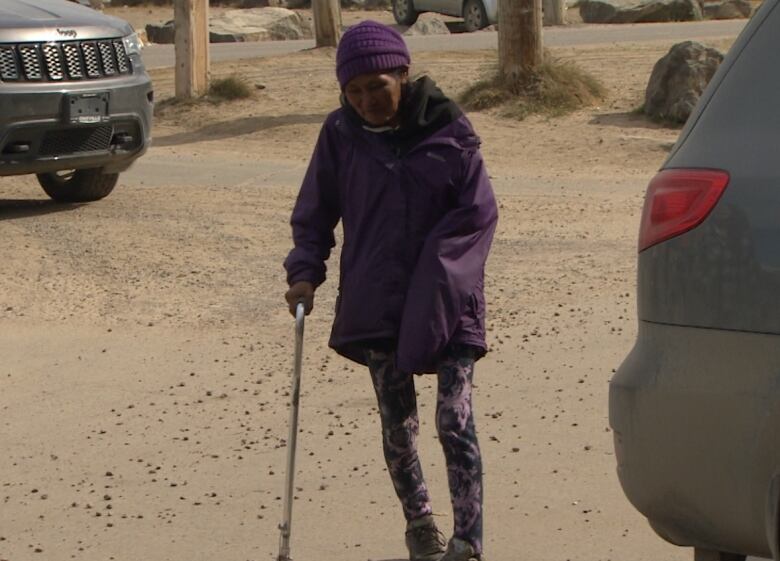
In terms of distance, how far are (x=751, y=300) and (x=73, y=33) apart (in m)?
7.88

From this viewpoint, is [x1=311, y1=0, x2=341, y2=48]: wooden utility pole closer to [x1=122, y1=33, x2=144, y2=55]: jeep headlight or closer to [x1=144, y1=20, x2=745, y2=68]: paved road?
[x1=144, y1=20, x2=745, y2=68]: paved road

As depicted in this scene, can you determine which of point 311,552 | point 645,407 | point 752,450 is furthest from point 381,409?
point 752,450

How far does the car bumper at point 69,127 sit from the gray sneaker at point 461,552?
6316 mm

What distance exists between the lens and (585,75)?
55.8 ft

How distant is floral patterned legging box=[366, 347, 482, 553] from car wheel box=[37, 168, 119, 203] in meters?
7.11

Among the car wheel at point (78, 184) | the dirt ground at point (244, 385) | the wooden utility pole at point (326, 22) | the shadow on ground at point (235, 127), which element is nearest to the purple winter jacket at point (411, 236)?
the dirt ground at point (244, 385)

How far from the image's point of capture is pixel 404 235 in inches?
185

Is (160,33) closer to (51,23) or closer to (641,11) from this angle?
(641,11)

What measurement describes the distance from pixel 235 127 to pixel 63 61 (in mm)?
5795

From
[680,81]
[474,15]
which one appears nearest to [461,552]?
[680,81]

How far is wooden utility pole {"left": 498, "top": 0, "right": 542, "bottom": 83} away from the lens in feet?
52.7

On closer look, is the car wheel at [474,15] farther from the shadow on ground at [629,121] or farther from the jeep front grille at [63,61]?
the jeep front grille at [63,61]

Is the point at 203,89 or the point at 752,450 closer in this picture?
the point at 752,450

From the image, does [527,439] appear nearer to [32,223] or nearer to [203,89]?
[32,223]
